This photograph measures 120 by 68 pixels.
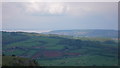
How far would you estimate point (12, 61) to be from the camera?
68688mm

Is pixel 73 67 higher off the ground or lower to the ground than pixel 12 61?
lower

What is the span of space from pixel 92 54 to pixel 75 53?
44.0ft

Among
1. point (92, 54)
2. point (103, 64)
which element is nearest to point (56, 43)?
point (92, 54)

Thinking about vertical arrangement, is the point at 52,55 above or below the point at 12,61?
below

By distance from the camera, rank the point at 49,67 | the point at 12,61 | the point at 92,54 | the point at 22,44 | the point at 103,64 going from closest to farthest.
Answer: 1. the point at 12,61
2. the point at 49,67
3. the point at 103,64
4. the point at 92,54
5. the point at 22,44

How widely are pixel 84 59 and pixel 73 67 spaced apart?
30684 mm

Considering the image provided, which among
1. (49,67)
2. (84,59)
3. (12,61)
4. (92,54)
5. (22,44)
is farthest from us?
(22,44)

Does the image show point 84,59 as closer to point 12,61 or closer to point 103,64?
point 103,64

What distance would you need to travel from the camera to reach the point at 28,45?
18538cm

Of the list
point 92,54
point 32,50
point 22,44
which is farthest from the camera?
point 22,44

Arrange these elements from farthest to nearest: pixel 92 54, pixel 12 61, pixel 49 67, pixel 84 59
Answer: pixel 92 54, pixel 84 59, pixel 49 67, pixel 12 61

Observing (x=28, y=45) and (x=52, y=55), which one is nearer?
(x=52, y=55)

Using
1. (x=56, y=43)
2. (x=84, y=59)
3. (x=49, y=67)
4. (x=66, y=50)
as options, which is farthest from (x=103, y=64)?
(x=56, y=43)

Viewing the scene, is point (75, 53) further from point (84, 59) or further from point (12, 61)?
point (12, 61)
